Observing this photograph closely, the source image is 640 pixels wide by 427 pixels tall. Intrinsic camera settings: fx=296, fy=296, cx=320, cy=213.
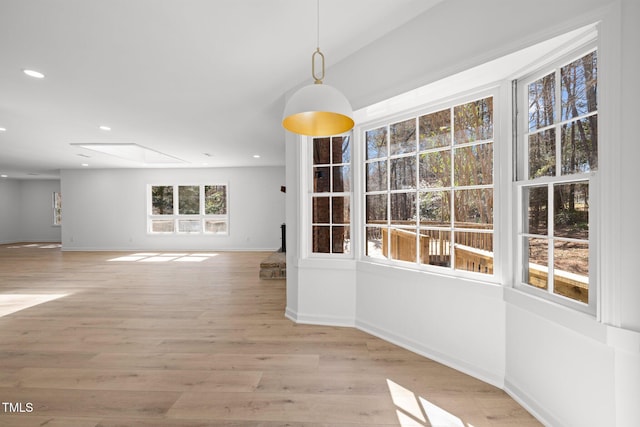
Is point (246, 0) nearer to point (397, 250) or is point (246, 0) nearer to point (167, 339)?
point (397, 250)

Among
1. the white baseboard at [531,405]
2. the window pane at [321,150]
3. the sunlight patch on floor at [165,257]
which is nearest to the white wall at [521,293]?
the white baseboard at [531,405]

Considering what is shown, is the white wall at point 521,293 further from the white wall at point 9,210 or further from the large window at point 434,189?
the white wall at point 9,210

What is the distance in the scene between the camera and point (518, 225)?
2000 millimetres

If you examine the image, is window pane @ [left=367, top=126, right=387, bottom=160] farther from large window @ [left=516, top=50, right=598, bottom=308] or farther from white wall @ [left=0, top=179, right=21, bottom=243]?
white wall @ [left=0, top=179, right=21, bottom=243]

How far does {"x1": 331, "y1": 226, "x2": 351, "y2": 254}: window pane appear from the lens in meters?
3.15

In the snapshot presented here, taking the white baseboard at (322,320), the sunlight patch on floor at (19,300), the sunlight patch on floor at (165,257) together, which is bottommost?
the sunlight patch on floor at (19,300)

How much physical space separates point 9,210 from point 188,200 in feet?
24.6

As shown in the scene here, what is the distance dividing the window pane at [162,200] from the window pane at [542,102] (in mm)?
9589

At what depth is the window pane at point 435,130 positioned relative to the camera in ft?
8.07

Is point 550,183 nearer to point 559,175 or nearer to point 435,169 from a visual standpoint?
point 559,175

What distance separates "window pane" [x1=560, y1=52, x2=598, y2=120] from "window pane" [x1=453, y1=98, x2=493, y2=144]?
0.51m

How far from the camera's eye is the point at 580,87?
163cm

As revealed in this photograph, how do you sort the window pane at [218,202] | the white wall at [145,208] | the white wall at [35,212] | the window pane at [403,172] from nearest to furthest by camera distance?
1. the window pane at [403,172]
2. the white wall at [145,208]
3. the window pane at [218,202]
4. the white wall at [35,212]

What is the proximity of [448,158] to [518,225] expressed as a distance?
0.75 meters
